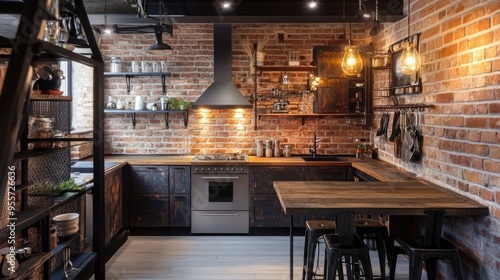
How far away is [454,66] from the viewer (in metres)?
3.30

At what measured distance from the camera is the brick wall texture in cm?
281

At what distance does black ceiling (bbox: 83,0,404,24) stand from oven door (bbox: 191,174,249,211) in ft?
6.10

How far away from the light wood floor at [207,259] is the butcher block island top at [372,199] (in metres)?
1.02

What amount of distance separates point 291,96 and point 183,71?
1.53 metres

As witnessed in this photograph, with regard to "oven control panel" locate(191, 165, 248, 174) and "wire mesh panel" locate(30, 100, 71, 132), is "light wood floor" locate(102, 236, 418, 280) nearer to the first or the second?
"oven control panel" locate(191, 165, 248, 174)

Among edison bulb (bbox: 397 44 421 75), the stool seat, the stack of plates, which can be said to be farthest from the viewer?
edison bulb (bbox: 397 44 421 75)

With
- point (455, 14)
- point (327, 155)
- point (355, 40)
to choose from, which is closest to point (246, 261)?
point (327, 155)

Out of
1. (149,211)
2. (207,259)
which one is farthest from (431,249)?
(149,211)

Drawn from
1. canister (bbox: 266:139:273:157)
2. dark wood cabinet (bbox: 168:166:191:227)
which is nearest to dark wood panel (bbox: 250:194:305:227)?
canister (bbox: 266:139:273:157)

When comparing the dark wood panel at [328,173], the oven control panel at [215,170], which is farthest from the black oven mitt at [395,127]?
the oven control panel at [215,170]

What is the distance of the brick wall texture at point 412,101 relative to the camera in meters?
2.81

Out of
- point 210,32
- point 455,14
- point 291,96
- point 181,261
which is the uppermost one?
point 210,32

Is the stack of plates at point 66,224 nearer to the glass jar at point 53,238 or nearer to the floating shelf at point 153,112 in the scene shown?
the glass jar at point 53,238

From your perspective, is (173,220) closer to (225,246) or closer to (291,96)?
(225,246)
